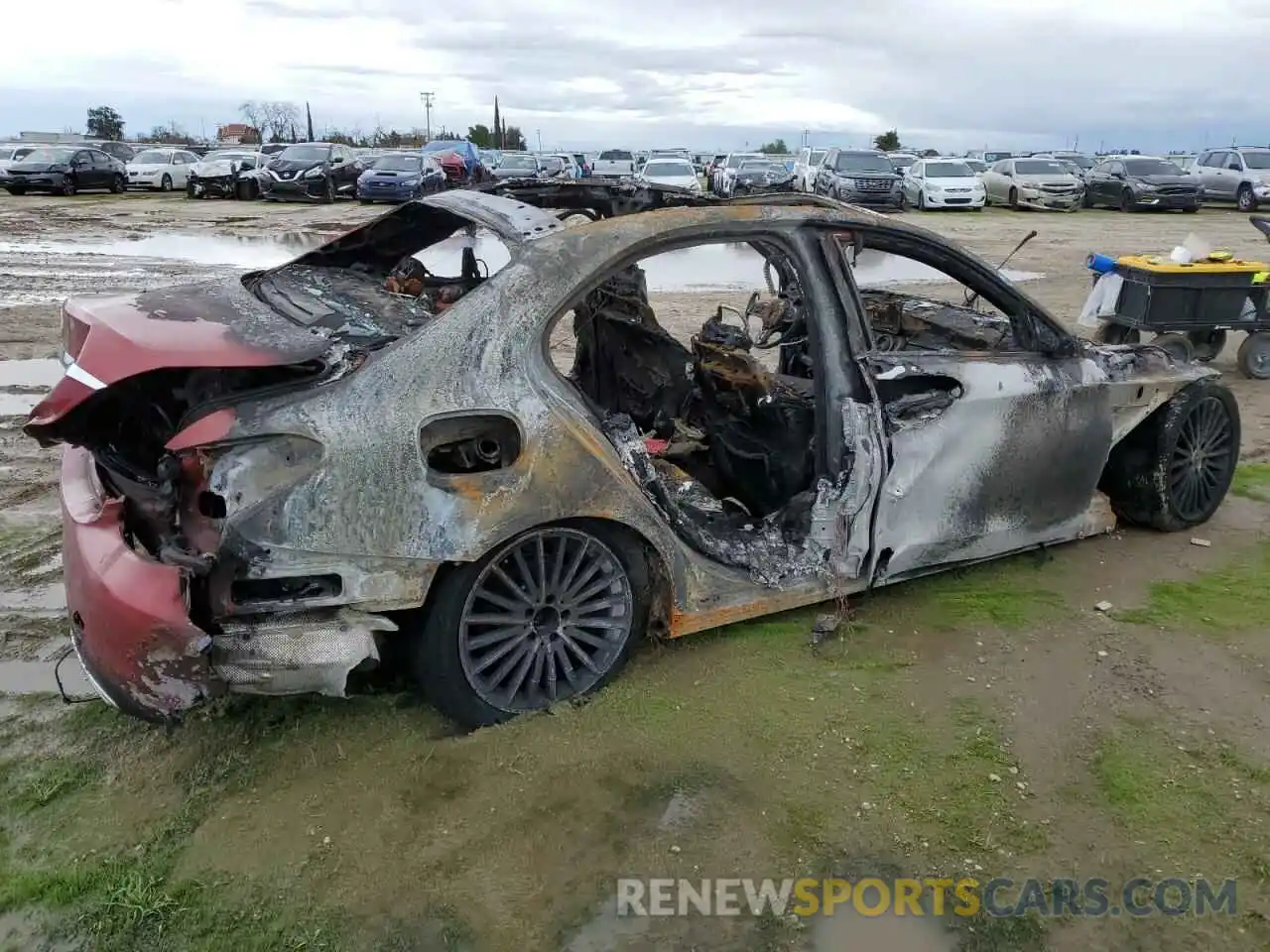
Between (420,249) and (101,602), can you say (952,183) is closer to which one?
(420,249)

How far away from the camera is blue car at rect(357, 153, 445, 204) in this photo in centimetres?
2456

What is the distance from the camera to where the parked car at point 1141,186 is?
25250 mm

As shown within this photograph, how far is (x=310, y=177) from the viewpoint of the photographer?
25938 millimetres

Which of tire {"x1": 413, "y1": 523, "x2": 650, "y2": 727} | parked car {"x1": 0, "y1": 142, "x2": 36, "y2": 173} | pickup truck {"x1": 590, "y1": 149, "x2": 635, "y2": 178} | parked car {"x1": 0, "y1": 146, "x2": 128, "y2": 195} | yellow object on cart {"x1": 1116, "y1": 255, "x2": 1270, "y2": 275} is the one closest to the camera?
tire {"x1": 413, "y1": 523, "x2": 650, "y2": 727}

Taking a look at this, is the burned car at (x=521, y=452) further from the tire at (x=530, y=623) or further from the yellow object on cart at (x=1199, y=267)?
the yellow object on cart at (x=1199, y=267)

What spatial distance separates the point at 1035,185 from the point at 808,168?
19.0ft

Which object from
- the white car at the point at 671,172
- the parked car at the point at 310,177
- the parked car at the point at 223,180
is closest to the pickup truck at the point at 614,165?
the white car at the point at 671,172

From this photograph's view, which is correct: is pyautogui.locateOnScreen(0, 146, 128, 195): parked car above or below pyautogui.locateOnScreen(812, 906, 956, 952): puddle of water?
above

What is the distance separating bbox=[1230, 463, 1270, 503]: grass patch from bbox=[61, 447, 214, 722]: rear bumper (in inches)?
208

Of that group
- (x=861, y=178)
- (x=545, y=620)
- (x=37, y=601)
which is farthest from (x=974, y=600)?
(x=861, y=178)

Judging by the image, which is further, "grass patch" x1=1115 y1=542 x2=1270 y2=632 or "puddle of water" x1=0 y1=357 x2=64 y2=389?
"puddle of water" x1=0 y1=357 x2=64 y2=389

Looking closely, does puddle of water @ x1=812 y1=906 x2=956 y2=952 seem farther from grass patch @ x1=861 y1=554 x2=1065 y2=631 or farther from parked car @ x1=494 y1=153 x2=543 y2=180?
parked car @ x1=494 y1=153 x2=543 y2=180

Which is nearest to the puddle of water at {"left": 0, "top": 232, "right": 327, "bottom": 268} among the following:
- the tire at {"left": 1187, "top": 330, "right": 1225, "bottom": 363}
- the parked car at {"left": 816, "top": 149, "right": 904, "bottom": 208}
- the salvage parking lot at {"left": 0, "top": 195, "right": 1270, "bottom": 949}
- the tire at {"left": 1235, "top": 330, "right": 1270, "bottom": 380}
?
the tire at {"left": 1187, "top": 330, "right": 1225, "bottom": 363}

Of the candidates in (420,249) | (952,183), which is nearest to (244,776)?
(420,249)
